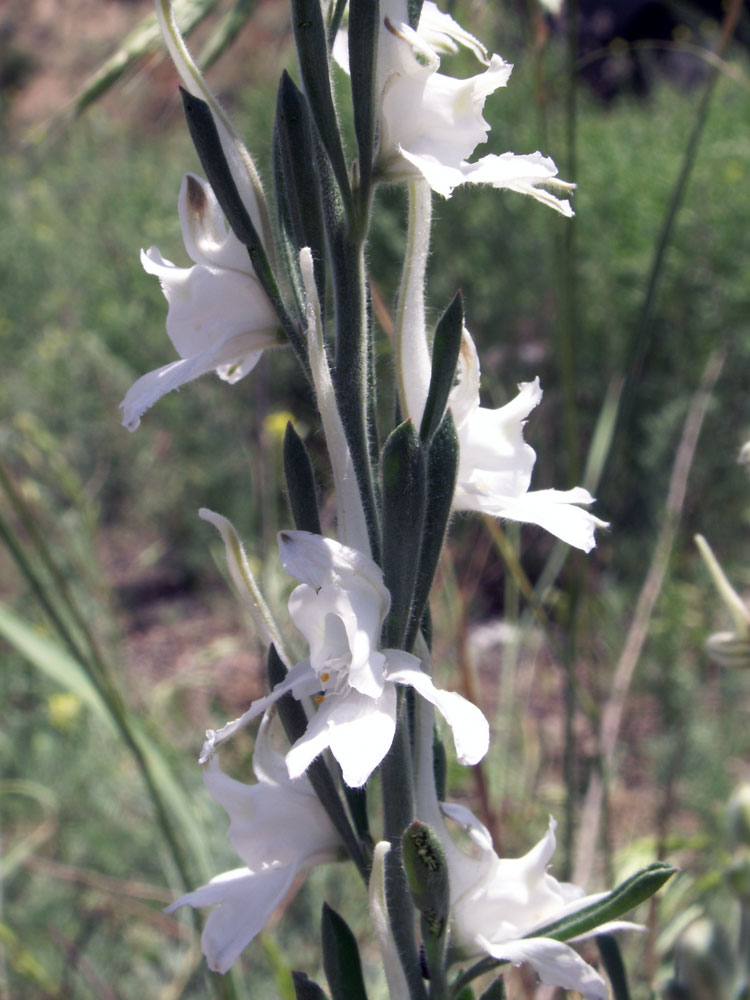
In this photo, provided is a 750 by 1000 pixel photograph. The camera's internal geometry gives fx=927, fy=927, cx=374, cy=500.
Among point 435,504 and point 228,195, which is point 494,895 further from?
point 228,195

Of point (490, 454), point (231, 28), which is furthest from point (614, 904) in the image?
point (231, 28)

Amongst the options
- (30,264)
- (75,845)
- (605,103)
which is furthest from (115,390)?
(605,103)

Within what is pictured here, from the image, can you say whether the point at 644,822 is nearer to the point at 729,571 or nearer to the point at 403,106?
the point at 729,571

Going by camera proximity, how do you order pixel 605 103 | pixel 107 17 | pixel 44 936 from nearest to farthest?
pixel 44 936, pixel 605 103, pixel 107 17

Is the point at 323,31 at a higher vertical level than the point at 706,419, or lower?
higher

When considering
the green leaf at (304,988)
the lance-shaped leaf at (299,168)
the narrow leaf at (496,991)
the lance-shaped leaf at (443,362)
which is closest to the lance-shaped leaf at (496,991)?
the narrow leaf at (496,991)

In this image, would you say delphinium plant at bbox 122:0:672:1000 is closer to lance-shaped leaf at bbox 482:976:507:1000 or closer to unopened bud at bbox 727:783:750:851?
lance-shaped leaf at bbox 482:976:507:1000
